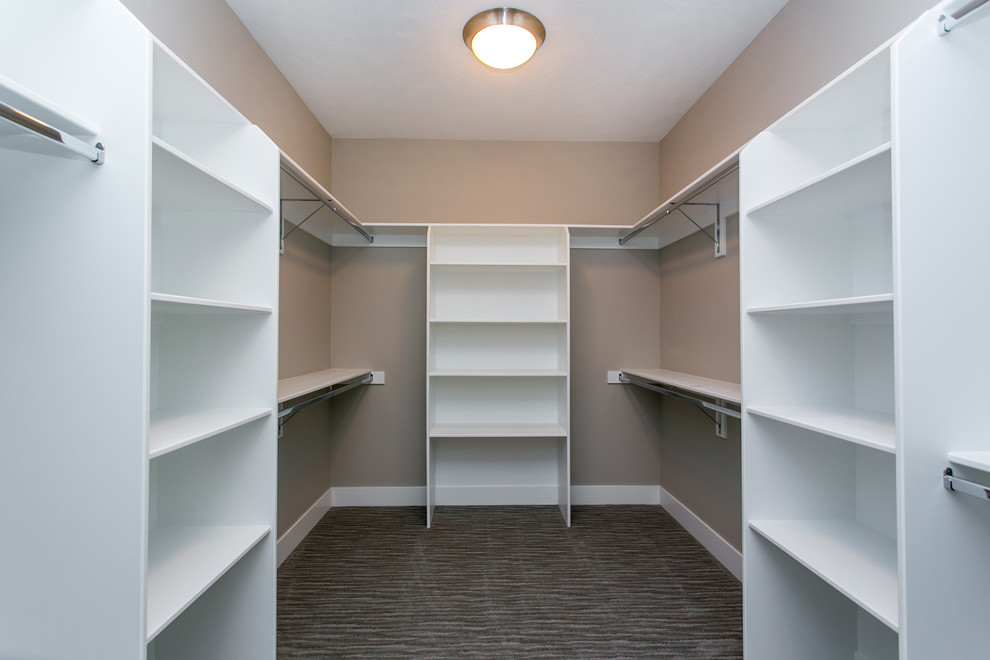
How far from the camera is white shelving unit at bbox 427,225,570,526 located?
116 inches

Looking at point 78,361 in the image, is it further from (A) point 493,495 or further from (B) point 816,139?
(A) point 493,495

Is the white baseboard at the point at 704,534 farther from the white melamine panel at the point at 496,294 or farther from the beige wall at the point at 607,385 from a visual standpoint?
the white melamine panel at the point at 496,294

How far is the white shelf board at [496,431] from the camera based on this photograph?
8.63ft

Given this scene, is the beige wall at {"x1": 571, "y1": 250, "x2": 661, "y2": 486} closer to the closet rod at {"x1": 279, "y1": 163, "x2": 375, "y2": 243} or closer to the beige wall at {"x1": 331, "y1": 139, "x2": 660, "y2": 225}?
the beige wall at {"x1": 331, "y1": 139, "x2": 660, "y2": 225}

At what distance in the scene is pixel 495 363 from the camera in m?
2.98

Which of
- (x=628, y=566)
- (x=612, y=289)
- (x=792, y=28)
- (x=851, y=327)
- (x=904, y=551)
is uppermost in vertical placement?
(x=792, y=28)

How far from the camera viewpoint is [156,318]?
4.60 feet

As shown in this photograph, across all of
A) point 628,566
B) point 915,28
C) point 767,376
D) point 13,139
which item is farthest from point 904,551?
point 13,139

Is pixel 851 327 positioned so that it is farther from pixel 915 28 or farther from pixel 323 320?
pixel 323 320

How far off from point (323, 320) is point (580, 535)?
204 centimetres

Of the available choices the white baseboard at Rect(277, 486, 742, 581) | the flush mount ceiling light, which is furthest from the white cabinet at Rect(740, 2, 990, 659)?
the white baseboard at Rect(277, 486, 742, 581)

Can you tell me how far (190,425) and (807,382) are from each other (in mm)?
1898

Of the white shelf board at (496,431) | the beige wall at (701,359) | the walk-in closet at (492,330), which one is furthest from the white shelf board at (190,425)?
the beige wall at (701,359)

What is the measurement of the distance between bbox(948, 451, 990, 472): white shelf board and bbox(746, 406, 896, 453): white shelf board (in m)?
0.10
